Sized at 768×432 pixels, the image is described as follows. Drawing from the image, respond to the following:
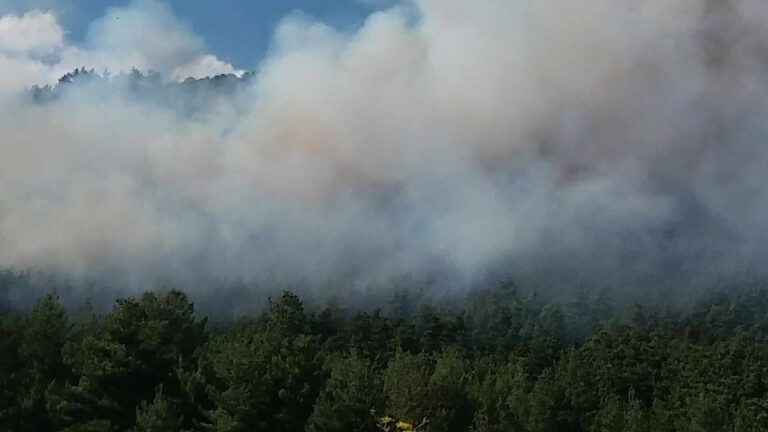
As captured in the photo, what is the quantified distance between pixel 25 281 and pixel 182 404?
312 ft

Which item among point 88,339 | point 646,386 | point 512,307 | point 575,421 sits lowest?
point 88,339

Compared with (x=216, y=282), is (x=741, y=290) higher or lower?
higher

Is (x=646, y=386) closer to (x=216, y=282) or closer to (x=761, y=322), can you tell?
(x=761, y=322)

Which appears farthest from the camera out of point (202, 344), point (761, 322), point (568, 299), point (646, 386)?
point (568, 299)

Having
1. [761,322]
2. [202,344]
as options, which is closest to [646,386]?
[202,344]

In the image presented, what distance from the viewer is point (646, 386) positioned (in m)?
51.6

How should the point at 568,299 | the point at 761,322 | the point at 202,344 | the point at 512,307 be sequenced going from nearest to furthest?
1. the point at 202,344
2. the point at 761,322
3. the point at 512,307
4. the point at 568,299

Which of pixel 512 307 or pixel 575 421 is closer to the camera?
pixel 575 421

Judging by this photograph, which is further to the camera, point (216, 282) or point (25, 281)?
point (216, 282)

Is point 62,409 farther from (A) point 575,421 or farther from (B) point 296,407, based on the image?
(A) point 575,421

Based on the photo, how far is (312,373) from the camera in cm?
2211


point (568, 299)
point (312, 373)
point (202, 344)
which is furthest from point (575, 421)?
point (568, 299)

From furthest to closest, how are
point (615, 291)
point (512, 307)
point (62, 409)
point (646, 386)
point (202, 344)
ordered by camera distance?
point (615, 291) < point (512, 307) < point (646, 386) < point (202, 344) < point (62, 409)

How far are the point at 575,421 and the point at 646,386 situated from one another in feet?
88.5
